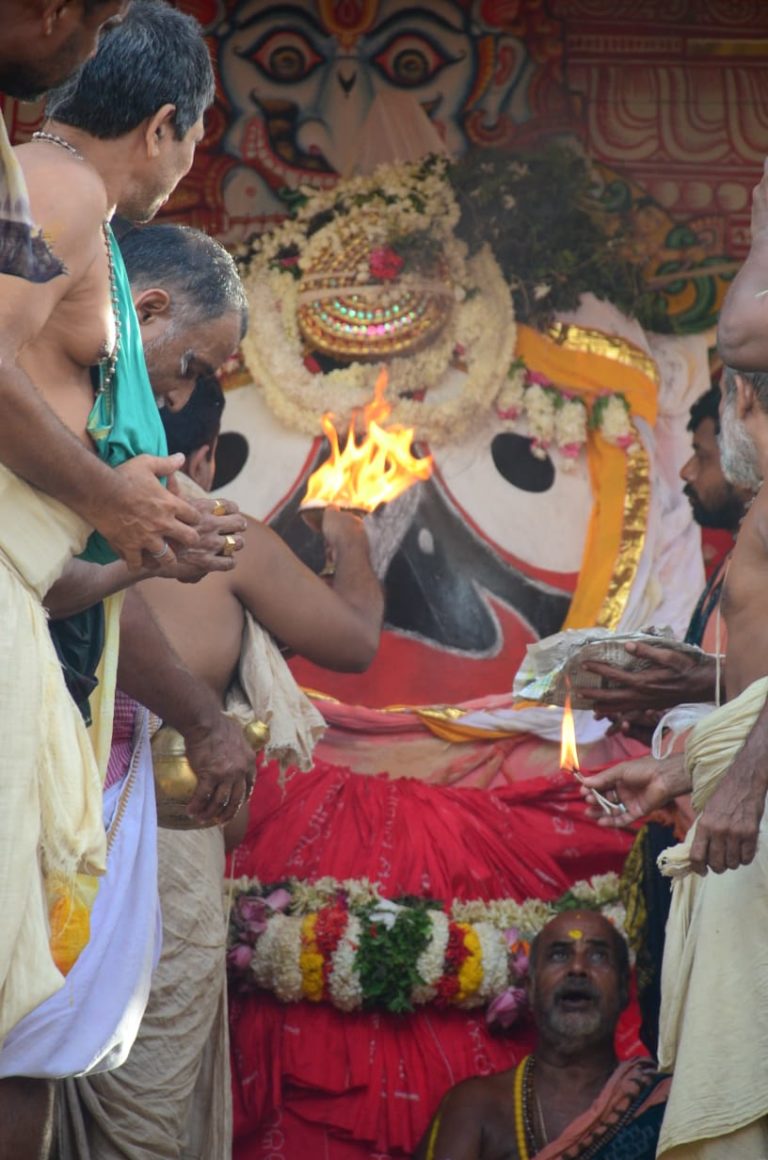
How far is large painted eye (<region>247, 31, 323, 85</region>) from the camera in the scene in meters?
6.96

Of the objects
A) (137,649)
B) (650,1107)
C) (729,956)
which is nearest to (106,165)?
(137,649)

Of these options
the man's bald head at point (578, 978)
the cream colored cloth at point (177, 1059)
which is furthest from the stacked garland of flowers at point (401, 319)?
the cream colored cloth at point (177, 1059)

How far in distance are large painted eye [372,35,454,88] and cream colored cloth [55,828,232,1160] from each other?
3.34m

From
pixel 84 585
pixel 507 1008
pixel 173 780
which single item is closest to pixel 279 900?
pixel 507 1008

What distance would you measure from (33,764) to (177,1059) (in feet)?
6.11

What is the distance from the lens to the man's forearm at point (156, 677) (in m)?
3.55

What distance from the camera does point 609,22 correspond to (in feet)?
22.7

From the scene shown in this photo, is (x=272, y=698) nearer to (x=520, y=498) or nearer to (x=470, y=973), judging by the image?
(x=470, y=973)

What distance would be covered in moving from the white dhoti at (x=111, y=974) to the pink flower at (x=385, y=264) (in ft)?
11.4

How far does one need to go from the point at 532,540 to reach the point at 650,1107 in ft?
7.90

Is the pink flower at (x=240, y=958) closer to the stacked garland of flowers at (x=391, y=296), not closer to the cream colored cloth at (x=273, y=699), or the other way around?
the cream colored cloth at (x=273, y=699)

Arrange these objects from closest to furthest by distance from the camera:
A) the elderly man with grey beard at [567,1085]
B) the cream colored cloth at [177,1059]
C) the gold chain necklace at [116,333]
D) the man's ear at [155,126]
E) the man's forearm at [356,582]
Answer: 1. the gold chain necklace at [116,333]
2. the man's ear at [155,126]
3. the cream colored cloth at [177,1059]
4. the elderly man with grey beard at [567,1085]
5. the man's forearm at [356,582]

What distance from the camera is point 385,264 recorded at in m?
6.79

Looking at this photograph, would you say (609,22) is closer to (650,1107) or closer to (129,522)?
(650,1107)
